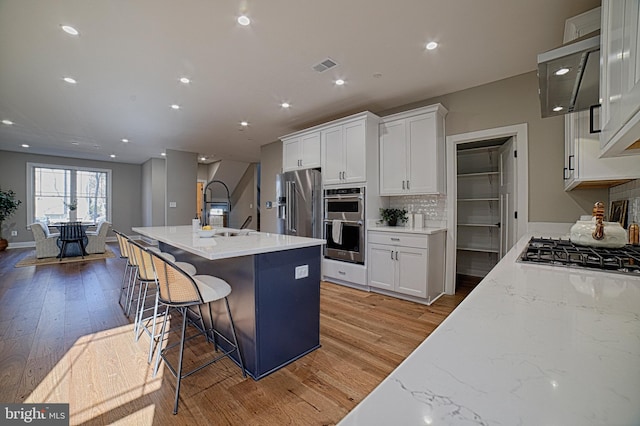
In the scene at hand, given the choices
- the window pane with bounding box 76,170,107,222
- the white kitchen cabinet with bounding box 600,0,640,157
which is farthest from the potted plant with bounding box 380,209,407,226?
the window pane with bounding box 76,170,107,222

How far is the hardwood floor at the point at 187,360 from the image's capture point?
1590mm

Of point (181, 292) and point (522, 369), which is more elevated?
point (522, 369)

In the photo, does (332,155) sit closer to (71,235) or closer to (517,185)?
(517,185)

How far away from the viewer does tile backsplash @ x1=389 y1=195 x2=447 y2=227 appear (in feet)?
12.0

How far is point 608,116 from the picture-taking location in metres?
0.99

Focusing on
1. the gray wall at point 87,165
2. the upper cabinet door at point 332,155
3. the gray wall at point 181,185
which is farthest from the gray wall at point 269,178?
the gray wall at point 87,165

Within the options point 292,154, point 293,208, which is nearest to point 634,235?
point 293,208

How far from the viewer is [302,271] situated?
7.04 feet

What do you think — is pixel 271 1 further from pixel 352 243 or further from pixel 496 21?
pixel 352 243

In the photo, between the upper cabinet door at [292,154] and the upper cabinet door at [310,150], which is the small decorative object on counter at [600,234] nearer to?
the upper cabinet door at [310,150]

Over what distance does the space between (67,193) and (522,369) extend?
11.0 m

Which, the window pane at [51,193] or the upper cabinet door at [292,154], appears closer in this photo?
the upper cabinet door at [292,154]

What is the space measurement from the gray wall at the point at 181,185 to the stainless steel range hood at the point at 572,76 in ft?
23.2

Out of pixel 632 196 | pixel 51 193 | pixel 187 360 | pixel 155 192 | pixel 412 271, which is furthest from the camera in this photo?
pixel 155 192
